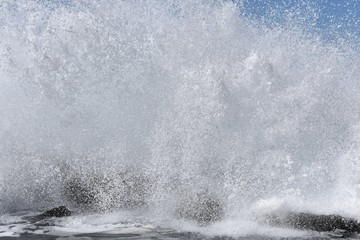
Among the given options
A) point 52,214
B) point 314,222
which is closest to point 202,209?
point 314,222

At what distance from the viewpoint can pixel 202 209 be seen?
11539 mm

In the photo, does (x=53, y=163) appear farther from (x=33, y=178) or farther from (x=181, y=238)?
(x=181, y=238)

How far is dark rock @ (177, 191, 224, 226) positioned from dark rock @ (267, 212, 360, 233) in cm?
141

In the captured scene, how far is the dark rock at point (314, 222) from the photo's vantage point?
10078 millimetres

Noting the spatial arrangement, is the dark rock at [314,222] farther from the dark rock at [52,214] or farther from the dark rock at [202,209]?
the dark rock at [52,214]

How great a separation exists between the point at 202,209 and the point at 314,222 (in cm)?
281

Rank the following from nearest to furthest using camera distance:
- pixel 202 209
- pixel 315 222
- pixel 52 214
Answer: pixel 315 222, pixel 202 209, pixel 52 214

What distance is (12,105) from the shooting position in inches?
714

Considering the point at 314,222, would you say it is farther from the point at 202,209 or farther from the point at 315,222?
the point at 202,209

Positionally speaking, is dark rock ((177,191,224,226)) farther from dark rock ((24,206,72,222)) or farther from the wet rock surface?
dark rock ((24,206,72,222))

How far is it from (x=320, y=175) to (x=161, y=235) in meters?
6.61

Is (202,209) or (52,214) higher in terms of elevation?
(202,209)

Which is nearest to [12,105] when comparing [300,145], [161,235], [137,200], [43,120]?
[43,120]

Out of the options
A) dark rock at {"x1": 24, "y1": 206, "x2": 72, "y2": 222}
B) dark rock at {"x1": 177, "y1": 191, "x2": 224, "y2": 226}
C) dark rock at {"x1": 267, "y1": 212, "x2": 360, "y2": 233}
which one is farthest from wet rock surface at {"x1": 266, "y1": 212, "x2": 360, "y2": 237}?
dark rock at {"x1": 24, "y1": 206, "x2": 72, "y2": 222}
